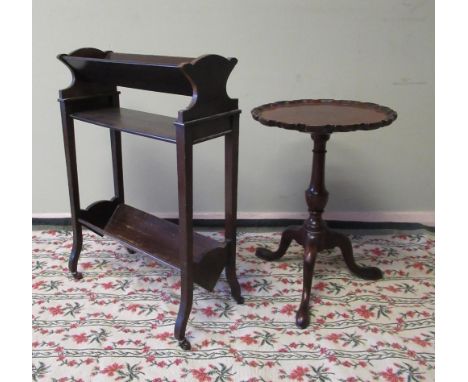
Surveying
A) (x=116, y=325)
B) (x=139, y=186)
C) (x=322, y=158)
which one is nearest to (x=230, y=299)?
(x=116, y=325)

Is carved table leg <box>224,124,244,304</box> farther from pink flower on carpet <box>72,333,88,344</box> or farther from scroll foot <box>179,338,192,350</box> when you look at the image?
pink flower on carpet <box>72,333,88,344</box>

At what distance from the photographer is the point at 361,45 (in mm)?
2510

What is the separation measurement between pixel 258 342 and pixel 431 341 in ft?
2.36

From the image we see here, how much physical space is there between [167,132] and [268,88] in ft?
3.30

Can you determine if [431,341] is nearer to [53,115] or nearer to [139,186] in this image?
[139,186]

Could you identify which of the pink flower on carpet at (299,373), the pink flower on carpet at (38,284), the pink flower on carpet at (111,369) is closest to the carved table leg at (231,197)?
the pink flower on carpet at (299,373)

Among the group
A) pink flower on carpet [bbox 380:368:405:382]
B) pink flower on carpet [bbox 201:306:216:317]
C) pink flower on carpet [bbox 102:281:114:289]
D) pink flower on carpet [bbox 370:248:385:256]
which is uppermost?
pink flower on carpet [bbox 370:248:385:256]

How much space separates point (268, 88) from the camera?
8.51 feet

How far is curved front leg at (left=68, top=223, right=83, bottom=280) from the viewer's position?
232 centimetres

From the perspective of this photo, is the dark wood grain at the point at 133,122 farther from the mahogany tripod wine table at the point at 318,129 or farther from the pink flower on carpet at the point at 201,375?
the pink flower on carpet at the point at 201,375

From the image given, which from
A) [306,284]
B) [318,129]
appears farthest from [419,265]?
[318,129]

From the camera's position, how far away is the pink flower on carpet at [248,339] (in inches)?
73.3

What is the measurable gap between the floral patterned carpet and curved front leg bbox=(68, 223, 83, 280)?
60mm

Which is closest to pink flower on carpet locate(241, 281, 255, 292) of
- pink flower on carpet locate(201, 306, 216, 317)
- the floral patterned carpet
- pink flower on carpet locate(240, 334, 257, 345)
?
the floral patterned carpet
